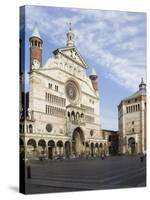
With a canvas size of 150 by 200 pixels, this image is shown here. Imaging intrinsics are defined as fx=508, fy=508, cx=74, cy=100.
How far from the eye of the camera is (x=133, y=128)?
1494 cm

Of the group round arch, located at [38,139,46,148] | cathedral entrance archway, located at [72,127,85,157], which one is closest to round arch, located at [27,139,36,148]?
round arch, located at [38,139,46,148]

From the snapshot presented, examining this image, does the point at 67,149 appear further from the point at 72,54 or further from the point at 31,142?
the point at 72,54

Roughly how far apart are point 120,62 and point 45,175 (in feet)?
12.8

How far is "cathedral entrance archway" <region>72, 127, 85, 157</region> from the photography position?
45.4 ft

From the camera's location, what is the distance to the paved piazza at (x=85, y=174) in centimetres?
1278

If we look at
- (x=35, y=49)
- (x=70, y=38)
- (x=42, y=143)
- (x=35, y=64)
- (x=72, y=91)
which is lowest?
(x=42, y=143)

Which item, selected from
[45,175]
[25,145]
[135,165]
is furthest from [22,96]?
[135,165]

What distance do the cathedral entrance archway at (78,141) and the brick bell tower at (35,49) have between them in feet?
7.32

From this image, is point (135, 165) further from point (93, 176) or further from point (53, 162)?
point (53, 162)

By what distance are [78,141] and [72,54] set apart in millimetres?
2393

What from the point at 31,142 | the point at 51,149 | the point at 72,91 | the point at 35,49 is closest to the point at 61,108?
the point at 72,91

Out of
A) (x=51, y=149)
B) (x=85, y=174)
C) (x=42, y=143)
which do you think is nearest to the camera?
(x=42, y=143)

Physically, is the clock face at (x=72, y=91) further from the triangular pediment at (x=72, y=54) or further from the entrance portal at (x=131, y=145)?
the entrance portal at (x=131, y=145)

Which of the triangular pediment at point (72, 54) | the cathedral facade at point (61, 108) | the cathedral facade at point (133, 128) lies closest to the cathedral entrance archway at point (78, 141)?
the cathedral facade at point (61, 108)
